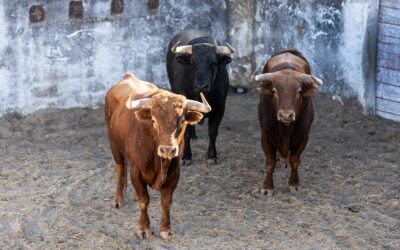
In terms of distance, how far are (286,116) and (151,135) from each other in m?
1.67

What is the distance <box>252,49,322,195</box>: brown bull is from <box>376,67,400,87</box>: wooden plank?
2.43m

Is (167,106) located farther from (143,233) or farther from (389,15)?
(389,15)

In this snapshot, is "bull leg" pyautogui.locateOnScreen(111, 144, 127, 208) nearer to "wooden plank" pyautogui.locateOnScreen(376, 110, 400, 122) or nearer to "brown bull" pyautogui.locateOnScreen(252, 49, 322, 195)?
"brown bull" pyautogui.locateOnScreen(252, 49, 322, 195)

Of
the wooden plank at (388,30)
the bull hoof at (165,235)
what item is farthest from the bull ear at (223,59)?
the bull hoof at (165,235)

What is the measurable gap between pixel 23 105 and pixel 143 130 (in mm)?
4643

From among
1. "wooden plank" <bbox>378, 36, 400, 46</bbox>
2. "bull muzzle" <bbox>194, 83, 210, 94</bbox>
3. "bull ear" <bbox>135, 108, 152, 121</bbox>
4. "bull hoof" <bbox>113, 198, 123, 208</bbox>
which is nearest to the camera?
"bull ear" <bbox>135, 108, 152, 121</bbox>

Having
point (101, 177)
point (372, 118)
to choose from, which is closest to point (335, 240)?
point (101, 177)

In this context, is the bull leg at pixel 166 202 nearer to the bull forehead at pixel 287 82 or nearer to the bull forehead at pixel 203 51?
the bull forehead at pixel 287 82

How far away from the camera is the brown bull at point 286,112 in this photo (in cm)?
803

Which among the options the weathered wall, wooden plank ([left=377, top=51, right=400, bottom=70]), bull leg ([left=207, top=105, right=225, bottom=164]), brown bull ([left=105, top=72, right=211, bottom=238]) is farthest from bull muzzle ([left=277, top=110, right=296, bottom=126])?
the weathered wall

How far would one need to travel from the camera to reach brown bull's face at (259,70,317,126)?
792 cm

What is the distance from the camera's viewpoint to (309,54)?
1184cm

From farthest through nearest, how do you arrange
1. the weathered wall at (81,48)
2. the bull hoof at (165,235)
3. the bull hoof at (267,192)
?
the weathered wall at (81,48) → the bull hoof at (267,192) → the bull hoof at (165,235)

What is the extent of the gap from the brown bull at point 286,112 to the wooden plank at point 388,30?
2388mm
